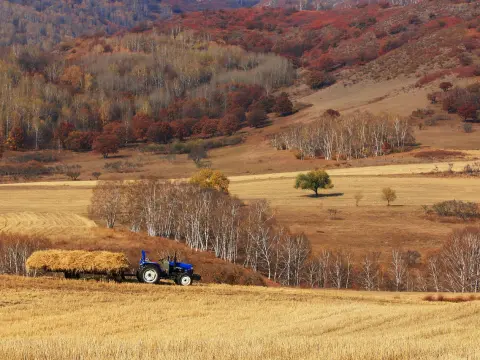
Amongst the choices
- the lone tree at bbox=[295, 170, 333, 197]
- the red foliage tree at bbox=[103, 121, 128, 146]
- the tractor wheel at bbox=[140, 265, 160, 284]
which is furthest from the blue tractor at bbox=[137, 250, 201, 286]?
the red foliage tree at bbox=[103, 121, 128, 146]

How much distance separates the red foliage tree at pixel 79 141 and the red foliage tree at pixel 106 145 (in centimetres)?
904

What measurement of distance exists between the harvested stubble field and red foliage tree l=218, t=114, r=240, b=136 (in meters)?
149

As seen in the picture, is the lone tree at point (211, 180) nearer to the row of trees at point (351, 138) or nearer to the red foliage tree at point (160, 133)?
the row of trees at point (351, 138)

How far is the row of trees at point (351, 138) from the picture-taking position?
463 feet

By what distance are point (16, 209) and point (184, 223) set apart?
88.2 feet

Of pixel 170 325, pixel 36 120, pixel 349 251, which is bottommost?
pixel 349 251

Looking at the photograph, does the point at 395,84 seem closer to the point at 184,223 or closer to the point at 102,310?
the point at 184,223

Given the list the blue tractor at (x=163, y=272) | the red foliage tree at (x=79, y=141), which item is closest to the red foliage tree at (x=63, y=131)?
the red foliage tree at (x=79, y=141)

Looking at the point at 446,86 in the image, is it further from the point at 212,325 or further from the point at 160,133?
the point at 212,325

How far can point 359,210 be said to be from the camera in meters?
85.6

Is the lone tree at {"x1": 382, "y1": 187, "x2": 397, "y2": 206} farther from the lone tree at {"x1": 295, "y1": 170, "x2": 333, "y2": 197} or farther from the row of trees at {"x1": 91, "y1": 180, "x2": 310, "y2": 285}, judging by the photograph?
the row of trees at {"x1": 91, "y1": 180, "x2": 310, "y2": 285}

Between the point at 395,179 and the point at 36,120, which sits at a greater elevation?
the point at 36,120

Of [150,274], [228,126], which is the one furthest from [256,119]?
[150,274]

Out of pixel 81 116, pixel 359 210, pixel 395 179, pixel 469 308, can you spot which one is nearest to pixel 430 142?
pixel 395 179
